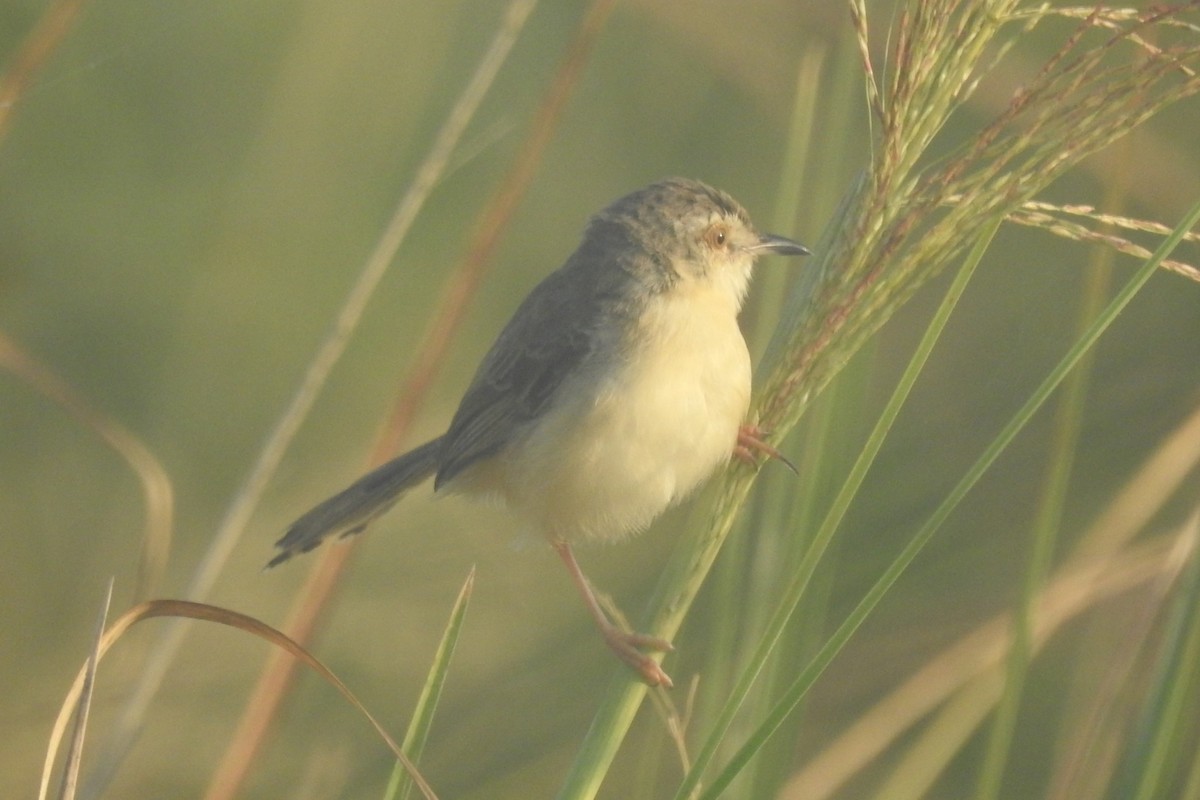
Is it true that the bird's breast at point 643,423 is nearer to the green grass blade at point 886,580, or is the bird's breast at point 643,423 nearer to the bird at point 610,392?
the bird at point 610,392

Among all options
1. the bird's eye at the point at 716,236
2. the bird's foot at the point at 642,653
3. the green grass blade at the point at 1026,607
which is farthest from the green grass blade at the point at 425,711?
the bird's eye at the point at 716,236

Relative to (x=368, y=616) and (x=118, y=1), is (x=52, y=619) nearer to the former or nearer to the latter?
(x=368, y=616)

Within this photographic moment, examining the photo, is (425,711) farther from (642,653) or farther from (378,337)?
(378,337)

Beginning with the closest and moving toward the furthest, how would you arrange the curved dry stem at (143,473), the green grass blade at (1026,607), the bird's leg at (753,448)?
the green grass blade at (1026,607) → the bird's leg at (753,448) → the curved dry stem at (143,473)

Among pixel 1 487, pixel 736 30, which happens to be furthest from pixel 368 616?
pixel 736 30

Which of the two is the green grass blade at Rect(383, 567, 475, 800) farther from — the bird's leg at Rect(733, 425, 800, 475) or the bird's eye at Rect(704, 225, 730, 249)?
the bird's eye at Rect(704, 225, 730, 249)

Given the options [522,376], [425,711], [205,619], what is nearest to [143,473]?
[205,619]

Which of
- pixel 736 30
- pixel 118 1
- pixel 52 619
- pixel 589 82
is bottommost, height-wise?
pixel 52 619
